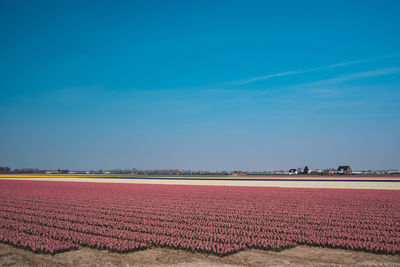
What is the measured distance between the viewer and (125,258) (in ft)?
37.4

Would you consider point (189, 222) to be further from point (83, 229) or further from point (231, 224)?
point (83, 229)

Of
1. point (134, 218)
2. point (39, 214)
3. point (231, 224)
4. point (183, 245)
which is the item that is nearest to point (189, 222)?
point (231, 224)

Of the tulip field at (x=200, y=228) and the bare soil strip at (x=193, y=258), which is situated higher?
the tulip field at (x=200, y=228)

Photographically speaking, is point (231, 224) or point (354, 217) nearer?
A: point (231, 224)

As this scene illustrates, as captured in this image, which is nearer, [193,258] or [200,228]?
[193,258]

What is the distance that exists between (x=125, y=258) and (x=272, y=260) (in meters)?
4.56

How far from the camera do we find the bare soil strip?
10.8 metres

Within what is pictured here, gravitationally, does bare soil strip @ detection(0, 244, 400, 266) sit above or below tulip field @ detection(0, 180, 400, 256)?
below

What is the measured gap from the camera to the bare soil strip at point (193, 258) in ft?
35.3

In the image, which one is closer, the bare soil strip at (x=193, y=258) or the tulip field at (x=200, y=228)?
the bare soil strip at (x=193, y=258)

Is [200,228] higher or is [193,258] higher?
[200,228]

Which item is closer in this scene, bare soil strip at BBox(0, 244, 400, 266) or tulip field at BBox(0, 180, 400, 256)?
bare soil strip at BBox(0, 244, 400, 266)

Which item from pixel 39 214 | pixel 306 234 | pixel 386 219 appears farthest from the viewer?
pixel 39 214

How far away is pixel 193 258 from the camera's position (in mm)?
11367
